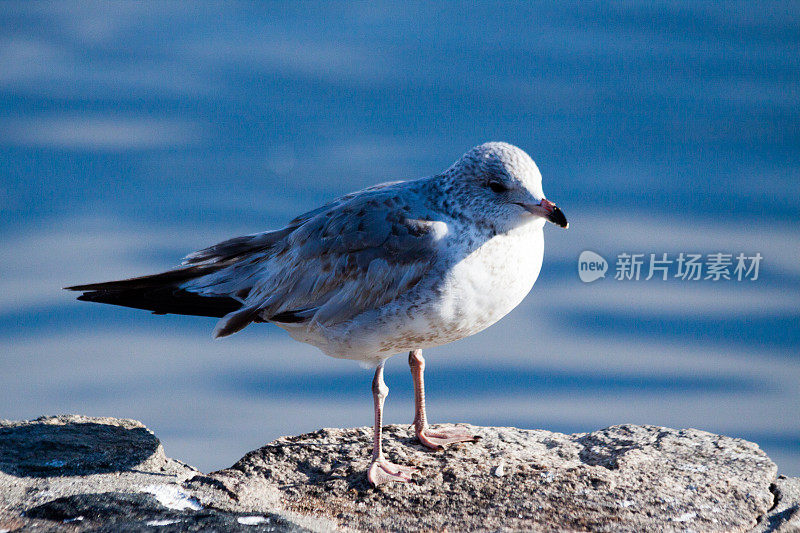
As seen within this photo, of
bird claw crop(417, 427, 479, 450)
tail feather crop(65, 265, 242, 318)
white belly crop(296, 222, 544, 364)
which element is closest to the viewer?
white belly crop(296, 222, 544, 364)

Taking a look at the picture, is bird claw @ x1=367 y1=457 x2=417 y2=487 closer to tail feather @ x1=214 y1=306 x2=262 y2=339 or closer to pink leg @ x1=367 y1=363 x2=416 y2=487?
pink leg @ x1=367 y1=363 x2=416 y2=487

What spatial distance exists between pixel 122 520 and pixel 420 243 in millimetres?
2545

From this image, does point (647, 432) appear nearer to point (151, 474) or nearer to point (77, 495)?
point (151, 474)

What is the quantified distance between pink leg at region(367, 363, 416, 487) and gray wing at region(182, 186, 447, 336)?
68 centimetres

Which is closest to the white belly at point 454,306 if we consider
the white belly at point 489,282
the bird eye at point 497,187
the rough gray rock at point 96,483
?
the white belly at point 489,282

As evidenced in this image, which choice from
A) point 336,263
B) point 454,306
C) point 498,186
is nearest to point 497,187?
point 498,186

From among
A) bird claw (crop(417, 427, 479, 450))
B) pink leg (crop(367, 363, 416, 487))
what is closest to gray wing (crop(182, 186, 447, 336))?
pink leg (crop(367, 363, 416, 487))

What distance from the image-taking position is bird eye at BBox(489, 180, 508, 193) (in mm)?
5453

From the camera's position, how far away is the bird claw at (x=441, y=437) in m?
6.36

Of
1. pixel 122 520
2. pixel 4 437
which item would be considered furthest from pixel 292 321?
pixel 4 437

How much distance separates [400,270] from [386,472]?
1492 mm

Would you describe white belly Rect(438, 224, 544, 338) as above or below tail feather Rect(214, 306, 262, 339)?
above

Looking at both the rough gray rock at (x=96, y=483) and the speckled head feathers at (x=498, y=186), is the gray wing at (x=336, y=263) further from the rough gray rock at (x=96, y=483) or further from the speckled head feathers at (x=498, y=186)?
the rough gray rock at (x=96, y=483)

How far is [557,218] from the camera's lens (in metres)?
5.20
